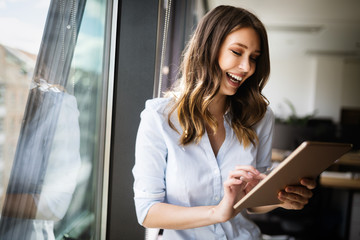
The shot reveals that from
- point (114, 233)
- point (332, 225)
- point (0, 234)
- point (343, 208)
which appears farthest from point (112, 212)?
point (343, 208)

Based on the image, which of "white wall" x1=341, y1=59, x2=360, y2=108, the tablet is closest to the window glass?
the tablet

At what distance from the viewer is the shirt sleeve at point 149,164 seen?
0.91 metres

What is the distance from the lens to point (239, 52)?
981 mm

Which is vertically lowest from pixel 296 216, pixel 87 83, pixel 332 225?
pixel 332 225

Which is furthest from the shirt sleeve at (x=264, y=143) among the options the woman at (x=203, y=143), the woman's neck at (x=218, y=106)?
the woman's neck at (x=218, y=106)

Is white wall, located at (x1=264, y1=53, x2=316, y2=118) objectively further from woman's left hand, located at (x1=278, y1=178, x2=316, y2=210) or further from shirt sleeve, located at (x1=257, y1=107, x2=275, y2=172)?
woman's left hand, located at (x1=278, y1=178, x2=316, y2=210)

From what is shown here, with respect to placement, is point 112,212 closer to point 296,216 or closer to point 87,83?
point 87,83

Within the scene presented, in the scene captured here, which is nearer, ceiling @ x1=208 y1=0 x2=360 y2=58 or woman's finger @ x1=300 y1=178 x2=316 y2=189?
woman's finger @ x1=300 y1=178 x2=316 y2=189

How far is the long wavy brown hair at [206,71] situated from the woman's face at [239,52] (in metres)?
0.02

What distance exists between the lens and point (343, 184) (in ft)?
9.57

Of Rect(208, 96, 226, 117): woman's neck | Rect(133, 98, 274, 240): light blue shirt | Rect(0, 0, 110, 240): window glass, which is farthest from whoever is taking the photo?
Rect(208, 96, 226, 117): woman's neck

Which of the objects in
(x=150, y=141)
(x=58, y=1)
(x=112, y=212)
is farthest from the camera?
(x=112, y=212)

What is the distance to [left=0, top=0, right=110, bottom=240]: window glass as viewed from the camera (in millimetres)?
649

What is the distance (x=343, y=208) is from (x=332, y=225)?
317mm
